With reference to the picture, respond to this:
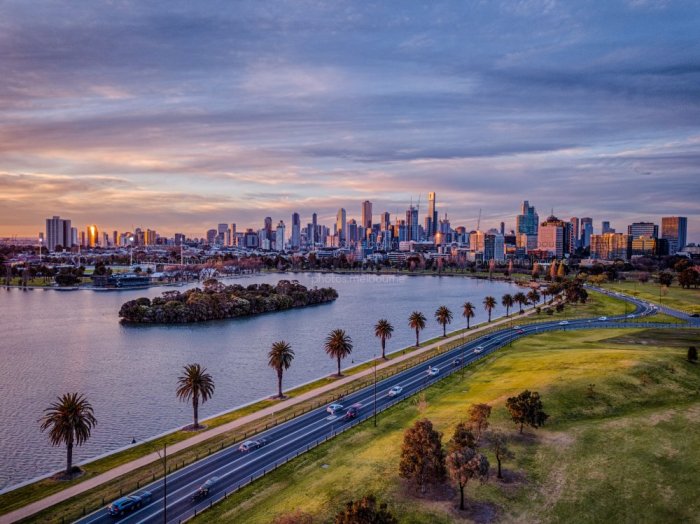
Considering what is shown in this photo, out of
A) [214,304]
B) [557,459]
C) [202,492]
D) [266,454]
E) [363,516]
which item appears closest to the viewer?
[363,516]

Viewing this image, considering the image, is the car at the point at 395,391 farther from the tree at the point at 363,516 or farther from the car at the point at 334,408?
the tree at the point at 363,516

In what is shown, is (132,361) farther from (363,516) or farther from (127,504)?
(363,516)

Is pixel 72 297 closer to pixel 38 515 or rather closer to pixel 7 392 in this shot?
pixel 7 392

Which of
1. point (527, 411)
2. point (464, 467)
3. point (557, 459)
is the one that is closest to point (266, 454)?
point (464, 467)

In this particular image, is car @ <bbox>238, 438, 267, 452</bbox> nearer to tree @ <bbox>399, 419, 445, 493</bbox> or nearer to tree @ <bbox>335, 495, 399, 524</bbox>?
tree @ <bbox>399, 419, 445, 493</bbox>

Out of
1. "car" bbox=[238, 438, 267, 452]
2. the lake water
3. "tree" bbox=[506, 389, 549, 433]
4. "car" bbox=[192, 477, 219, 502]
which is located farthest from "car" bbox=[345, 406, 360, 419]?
"car" bbox=[192, 477, 219, 502]

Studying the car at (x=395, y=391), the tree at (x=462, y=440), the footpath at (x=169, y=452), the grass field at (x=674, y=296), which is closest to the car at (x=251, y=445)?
the footpath at (x=169, y=452)
